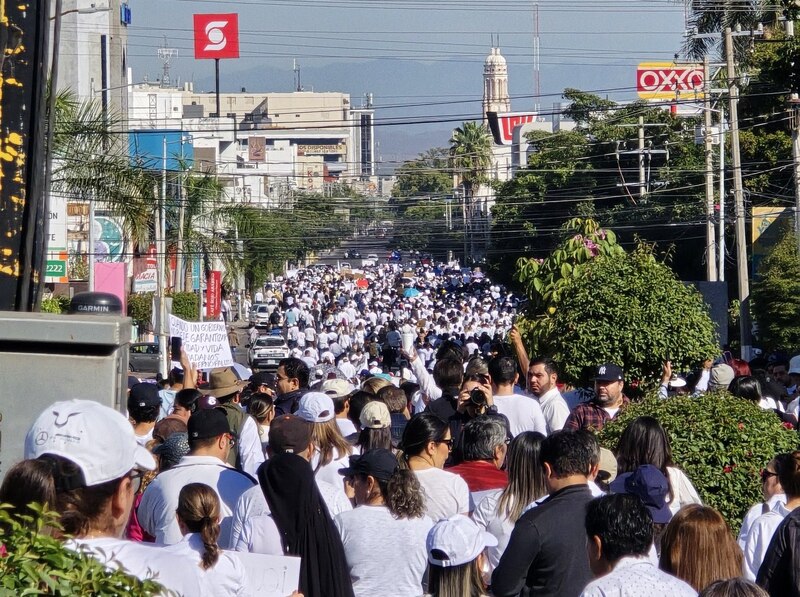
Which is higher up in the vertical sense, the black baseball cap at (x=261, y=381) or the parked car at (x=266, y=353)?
the black baseball cap at (x=261, y=381)

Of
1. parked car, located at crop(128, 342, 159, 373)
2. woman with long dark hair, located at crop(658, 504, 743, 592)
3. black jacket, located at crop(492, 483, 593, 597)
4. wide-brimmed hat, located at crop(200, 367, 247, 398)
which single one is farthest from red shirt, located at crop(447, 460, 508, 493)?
parked car, located at crop(128, 342, 159, 373)

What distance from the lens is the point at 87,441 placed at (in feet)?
10.7

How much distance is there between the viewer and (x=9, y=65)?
5383 millimetres

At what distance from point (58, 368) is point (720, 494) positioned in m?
4.37

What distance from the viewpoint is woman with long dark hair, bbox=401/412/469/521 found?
20.4 feet

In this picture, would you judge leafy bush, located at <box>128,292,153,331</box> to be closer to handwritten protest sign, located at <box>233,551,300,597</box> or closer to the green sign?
the green sign

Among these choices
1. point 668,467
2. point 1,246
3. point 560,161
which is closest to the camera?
point 1,246

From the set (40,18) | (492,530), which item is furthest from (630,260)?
(40,18)

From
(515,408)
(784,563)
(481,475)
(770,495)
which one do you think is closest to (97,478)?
(784,563)

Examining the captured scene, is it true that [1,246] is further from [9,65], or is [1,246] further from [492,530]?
[492,530]

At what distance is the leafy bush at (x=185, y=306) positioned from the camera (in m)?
49.4

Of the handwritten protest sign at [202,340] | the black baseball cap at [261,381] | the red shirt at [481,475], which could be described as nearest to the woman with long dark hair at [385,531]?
the red shirt at [481,475]

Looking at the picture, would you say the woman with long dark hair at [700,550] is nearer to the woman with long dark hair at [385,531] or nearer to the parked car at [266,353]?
the woman with long dark hair at [385,531]

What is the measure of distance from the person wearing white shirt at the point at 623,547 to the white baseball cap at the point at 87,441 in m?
1.76
